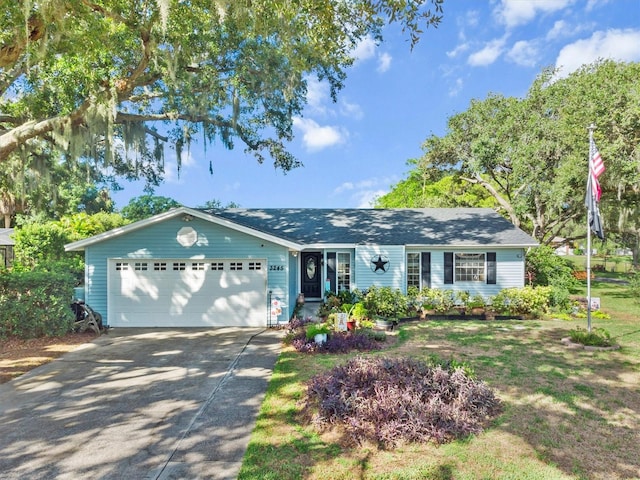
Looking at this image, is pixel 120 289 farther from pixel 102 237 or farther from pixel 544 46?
pixel 544 46

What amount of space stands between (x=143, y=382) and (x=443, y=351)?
6.42 meters

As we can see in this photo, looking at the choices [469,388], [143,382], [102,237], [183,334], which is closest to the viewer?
[469,388]

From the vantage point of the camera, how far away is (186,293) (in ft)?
37.7

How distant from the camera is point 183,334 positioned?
10.5 meters

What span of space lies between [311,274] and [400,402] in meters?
10.7

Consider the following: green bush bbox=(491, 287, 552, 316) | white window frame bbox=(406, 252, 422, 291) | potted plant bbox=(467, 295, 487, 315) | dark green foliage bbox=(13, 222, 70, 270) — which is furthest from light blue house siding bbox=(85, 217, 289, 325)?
green bush bbox=(491, 287, 552, 316)

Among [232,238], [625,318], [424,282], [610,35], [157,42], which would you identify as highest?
[610,35]

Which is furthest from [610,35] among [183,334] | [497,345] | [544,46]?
[183,334]

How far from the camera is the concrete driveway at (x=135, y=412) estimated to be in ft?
13.2

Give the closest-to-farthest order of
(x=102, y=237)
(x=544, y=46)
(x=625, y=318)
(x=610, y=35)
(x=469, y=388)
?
(x=469, y=388) → (x=102, y=237) → (x=625, y=318) → (x=610, y=35) → (x=544, y=46)

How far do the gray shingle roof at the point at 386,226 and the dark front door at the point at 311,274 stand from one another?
0.98 metres

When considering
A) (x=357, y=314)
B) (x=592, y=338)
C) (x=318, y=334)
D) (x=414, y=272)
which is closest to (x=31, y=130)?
(x=318, y=334)

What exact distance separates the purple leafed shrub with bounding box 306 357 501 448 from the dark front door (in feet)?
31.0

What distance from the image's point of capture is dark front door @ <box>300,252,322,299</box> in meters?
15.2
